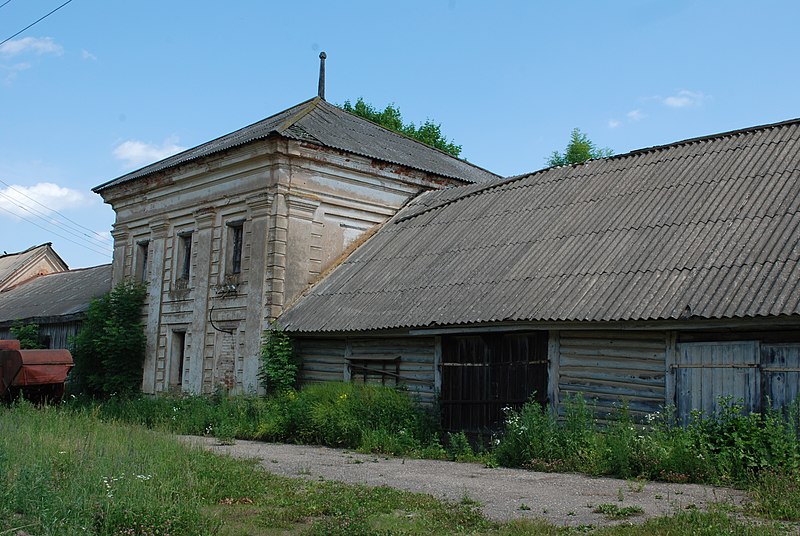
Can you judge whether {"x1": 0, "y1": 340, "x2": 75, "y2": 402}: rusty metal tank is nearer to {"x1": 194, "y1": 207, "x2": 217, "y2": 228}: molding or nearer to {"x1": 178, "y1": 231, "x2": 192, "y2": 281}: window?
{"x1": 178, "y1": 231, "x2": 192, "y2": 281}: window

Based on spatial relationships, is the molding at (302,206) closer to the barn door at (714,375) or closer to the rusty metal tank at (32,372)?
the rusty metal tank at (32,372)

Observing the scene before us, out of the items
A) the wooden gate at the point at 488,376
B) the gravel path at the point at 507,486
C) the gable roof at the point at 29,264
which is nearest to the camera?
the gravel path at the point at 507,486

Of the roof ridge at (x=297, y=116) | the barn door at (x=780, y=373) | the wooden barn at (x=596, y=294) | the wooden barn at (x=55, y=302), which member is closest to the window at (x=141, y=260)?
the wooden barn at (x=55, y=302)

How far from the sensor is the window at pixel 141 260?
75.8ft

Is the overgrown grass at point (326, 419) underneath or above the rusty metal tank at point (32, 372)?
underneath

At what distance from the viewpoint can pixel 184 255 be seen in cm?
2158

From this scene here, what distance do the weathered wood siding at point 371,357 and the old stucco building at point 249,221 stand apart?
1252mm

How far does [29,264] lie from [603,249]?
31.0m

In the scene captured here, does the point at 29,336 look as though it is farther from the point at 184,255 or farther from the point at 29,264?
the point at 29,264

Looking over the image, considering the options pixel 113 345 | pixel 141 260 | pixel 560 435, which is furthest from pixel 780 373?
pixel 141 260

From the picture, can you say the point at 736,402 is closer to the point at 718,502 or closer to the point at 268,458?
the point at 718,502

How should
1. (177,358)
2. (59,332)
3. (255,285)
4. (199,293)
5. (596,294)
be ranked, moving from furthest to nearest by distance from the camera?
(59,332)
(177,358)
(199,293)
(255,285)
(596,294)

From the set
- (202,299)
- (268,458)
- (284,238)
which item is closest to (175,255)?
(202,299)

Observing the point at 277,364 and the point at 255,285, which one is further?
the point at 255,285
